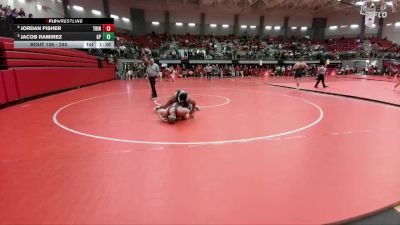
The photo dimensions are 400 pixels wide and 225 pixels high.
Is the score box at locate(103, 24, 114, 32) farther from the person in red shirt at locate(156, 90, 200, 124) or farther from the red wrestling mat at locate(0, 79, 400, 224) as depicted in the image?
the person in red shirt at locate(156, 90, 200, 124)

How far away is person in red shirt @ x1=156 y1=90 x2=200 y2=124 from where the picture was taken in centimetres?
594

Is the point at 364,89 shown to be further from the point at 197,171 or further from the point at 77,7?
the point at 77,7

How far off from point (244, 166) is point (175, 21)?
40.3m

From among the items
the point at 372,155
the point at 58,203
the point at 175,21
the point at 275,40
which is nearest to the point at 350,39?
the point at 275,40

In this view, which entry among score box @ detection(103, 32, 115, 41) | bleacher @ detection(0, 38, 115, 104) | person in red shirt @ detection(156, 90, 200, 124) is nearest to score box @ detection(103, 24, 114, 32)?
score box @ detection(103, 32, 115, 41)

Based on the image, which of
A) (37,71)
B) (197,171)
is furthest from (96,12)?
(197,171)

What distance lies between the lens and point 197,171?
127 inches

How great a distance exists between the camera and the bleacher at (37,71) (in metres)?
8.83

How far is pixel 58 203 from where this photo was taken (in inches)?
98.3

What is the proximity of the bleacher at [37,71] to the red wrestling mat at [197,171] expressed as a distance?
3403mm
